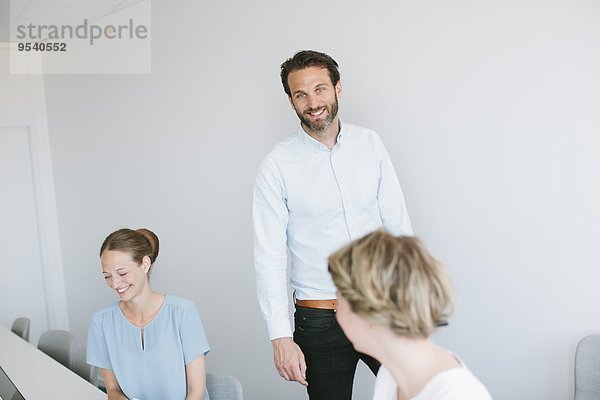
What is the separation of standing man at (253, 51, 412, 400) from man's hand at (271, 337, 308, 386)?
0.07 m

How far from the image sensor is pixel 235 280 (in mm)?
3539

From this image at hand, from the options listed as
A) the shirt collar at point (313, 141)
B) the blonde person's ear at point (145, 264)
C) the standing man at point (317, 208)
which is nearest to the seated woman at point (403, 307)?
the standing man at point (317, 208)

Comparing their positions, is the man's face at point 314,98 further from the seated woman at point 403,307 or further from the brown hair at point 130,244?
the seated woman at point 403,307

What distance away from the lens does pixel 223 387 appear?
2.43 meters

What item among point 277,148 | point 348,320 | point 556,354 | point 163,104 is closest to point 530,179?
point 556,354

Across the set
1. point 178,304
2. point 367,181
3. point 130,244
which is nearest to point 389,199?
point 367,181

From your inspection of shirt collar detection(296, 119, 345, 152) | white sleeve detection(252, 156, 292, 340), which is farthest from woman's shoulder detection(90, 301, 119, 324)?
shirt collar detection(296, 119, 345, 152)

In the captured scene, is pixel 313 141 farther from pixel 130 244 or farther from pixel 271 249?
Answer: pixel 130 244

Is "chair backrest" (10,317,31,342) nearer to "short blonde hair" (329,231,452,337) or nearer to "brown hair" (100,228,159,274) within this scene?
"brown hair" (100,228,159,274)

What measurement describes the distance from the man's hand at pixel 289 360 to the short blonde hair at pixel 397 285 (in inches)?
35.8

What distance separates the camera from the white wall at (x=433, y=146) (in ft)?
8.55

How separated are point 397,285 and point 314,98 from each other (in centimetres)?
111

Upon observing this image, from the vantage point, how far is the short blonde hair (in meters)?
1.33

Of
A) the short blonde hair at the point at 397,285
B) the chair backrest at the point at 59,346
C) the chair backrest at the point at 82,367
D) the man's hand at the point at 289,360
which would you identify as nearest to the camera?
the short blonde hair at the point at 397,285
